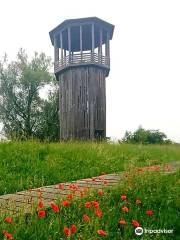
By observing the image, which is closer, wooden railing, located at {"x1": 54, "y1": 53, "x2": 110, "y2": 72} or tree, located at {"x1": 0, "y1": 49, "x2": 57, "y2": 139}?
wooden railing, located at {"x1": 54, "y1": 53, "x2": 110, "y2": 72}

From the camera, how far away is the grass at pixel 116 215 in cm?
315

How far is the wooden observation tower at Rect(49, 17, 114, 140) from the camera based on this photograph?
22578 mm

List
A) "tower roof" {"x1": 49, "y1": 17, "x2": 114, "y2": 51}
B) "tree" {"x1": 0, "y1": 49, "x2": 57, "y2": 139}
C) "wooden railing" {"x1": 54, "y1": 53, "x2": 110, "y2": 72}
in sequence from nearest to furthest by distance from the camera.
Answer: "wooden railing" {"x1": 54, "y1": 53, "x2": 110, "y2": 72}, "tower roof" {"x1": 49, "y1": 17, "x2": 114, "y2": 51}, "tree" {"x1": 0, "y1": 49, "x2": 57, "y2": 139}

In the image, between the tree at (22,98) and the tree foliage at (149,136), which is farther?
the tree at (22,98)

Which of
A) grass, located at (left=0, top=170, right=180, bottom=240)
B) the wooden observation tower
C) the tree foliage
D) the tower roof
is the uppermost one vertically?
the tower roof

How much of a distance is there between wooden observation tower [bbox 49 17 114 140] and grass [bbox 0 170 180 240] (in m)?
17.2

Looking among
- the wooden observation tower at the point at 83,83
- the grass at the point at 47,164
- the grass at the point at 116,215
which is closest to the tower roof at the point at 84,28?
the wooden observation tower at the point at 83,83

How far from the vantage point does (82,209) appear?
3877 millimetres

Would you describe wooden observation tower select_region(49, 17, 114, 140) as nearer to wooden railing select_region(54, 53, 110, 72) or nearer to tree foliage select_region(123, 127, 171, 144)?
wooden railing select_region(54, 53, 110, 72)

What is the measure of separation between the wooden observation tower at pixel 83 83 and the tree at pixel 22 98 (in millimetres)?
11095

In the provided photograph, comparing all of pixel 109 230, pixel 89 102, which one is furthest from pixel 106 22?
pixel 109 230

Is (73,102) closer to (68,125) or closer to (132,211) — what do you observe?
(68,125)

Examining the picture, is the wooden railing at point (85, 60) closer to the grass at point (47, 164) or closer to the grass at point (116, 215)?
the grass at point (47, 164)

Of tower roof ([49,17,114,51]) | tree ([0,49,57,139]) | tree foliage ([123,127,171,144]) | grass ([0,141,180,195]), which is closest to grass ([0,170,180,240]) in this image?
grass ([0,141,180,195])
